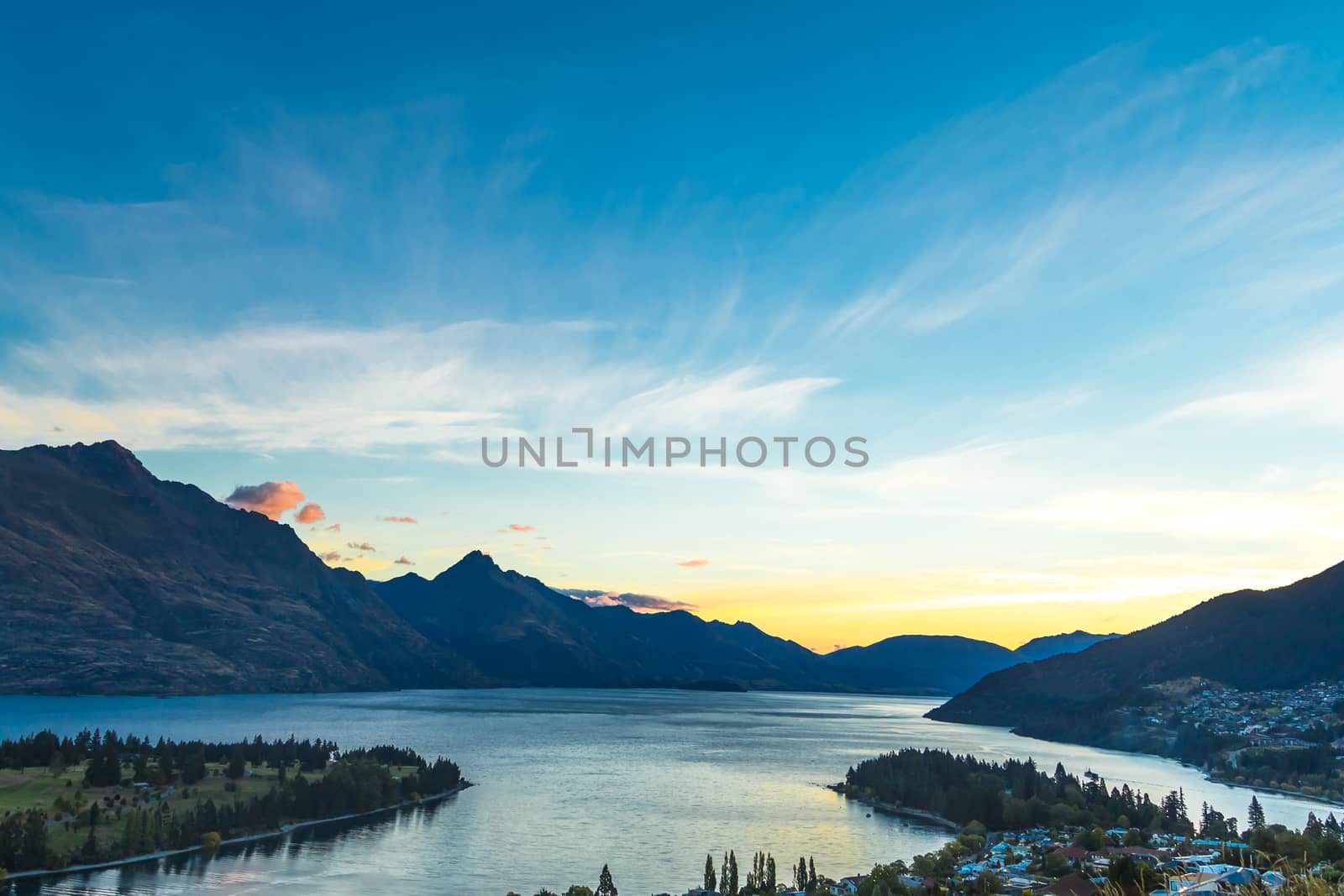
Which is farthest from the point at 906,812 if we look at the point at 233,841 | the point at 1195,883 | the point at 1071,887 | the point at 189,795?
the point at 1195,883

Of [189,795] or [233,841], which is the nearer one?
[233,841]

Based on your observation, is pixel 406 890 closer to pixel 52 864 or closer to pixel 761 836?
pixel 52 864

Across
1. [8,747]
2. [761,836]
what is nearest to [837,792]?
[761,836]

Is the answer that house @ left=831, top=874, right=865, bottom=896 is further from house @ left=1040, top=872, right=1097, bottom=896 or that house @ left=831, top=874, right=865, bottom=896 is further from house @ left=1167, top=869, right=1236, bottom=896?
house @ left=1167, top=869, right=1236, bottom=896

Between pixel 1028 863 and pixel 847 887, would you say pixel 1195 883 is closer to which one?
pixel 847 887

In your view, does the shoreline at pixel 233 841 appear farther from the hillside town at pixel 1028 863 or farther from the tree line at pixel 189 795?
the hillside town at pixel 1028 863

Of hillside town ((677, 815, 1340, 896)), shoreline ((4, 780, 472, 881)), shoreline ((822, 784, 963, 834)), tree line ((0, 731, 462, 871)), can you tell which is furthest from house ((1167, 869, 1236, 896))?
shoreline ((822, 784, 963, 834))
